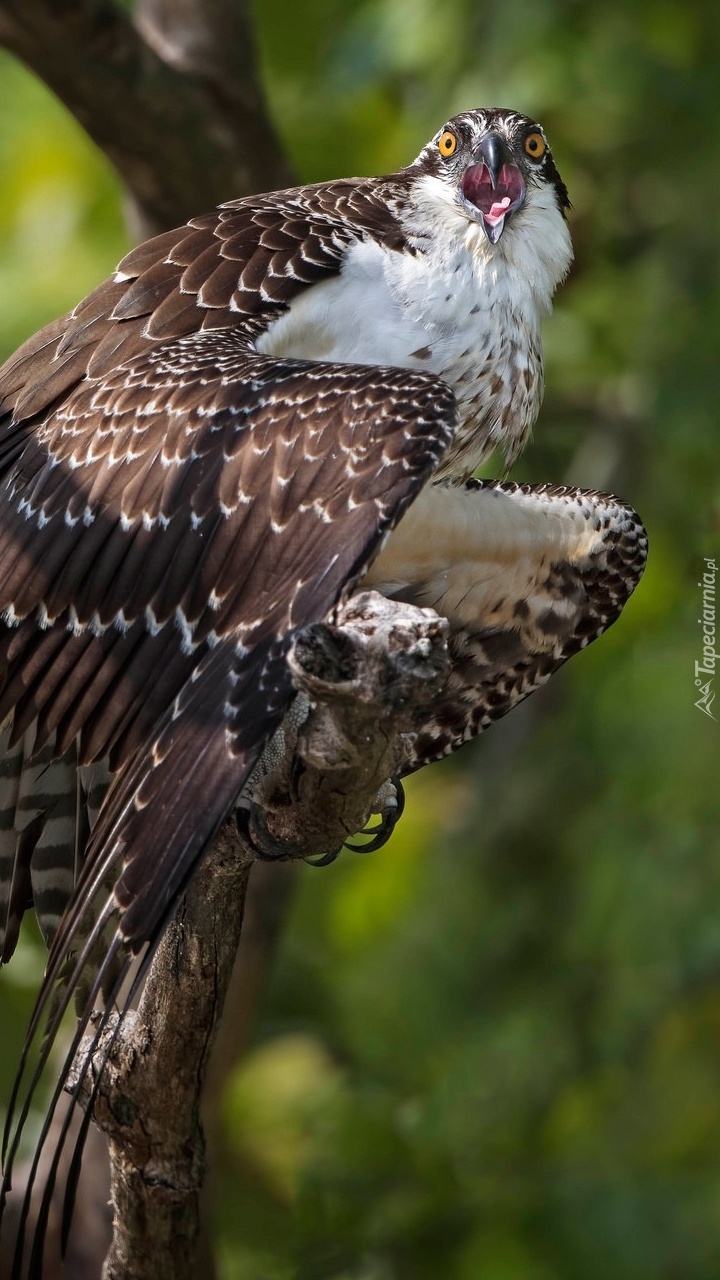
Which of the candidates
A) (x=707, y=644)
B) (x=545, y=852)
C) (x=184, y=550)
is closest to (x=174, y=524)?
(x=184, y=550)

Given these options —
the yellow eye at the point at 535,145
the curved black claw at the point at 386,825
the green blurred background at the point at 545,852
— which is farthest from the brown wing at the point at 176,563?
the green blurred background at the point at 545,852

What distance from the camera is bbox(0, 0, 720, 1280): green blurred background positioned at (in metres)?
5.18

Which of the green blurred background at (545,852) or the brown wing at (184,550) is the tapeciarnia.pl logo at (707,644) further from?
the brown wing at (184,550)

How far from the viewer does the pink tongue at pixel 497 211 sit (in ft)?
13.4

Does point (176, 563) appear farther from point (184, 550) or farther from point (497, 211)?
point (497, 211)

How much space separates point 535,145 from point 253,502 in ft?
5.12

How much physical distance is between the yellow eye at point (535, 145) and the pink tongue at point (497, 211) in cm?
17

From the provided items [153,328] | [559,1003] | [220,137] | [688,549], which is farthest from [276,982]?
[153,328]

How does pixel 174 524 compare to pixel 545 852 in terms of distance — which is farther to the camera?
pixel 545 852

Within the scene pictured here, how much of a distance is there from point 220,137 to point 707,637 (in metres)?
2.29

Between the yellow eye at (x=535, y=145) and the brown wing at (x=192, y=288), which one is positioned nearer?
the brown wing at (x=192, y=288)

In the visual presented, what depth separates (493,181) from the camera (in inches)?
165

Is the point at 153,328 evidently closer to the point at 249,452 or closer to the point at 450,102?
the point at 249,452

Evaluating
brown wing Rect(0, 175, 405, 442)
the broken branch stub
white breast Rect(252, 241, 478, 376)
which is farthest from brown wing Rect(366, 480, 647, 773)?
the broken branch stub
